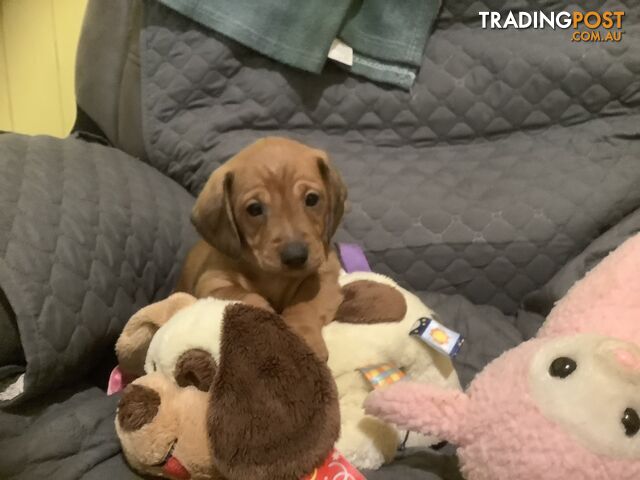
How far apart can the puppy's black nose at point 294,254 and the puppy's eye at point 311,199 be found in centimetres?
9

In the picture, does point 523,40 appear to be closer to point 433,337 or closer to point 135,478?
point 433,337

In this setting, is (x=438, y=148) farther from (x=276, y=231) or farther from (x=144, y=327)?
(x=144, y=327)

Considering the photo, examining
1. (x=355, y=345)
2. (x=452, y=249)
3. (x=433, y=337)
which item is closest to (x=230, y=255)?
(x=355, y=345)

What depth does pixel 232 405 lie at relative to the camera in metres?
0.87

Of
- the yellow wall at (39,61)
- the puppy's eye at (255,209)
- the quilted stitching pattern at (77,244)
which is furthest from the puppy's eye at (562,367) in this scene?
the yellow wall at (39,61)

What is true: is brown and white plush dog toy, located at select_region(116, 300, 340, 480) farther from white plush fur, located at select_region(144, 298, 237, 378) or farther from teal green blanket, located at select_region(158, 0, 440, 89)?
teal green blanket, located at select_region(158, 0, 440, 89)

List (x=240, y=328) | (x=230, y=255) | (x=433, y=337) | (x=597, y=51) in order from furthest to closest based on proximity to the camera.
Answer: (x=597, y=51)
(x=230, y=255)
(x=433, y=337)
(x=240, y=328)

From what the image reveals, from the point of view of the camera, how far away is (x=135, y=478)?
37.3 inches

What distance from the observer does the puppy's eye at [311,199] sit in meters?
1.16

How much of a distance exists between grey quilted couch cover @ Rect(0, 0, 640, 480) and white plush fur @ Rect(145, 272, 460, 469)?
0.77 ft

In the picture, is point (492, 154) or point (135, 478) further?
point (492, 154)

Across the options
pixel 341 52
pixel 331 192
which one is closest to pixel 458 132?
pixel 341 52

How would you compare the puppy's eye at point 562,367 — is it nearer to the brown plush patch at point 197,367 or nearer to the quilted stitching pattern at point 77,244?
the brown plush patch at point 197,367

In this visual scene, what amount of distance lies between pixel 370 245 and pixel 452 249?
0.17 meters
